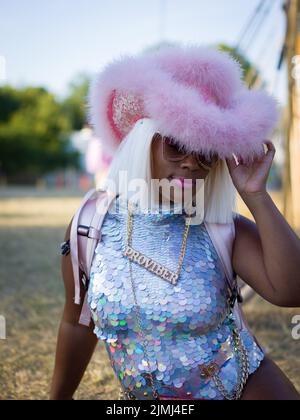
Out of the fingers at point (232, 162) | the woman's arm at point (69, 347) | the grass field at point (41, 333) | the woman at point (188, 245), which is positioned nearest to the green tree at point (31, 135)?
the grass field at point (41, 333)

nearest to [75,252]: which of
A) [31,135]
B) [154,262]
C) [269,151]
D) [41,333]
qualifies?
[154,262]

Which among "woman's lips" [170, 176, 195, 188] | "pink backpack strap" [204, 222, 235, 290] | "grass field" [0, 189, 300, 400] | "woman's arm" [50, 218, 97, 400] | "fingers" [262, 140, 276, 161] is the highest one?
Answer: "fingers" [262, 140, 276, 161]

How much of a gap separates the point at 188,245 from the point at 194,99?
46cm

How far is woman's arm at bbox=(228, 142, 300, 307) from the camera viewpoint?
1.39m

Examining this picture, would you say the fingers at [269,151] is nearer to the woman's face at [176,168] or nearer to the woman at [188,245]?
the woman at [188,245]

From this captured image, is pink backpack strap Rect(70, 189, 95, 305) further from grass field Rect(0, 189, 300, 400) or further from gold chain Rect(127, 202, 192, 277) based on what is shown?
grass field Rect(0, 189, 300, 400)

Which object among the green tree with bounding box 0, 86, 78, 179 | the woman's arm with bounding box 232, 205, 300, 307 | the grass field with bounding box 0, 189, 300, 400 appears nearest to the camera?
the woman's arm with bounding box 232, 205, 300, 307

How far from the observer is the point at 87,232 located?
1.63 meters

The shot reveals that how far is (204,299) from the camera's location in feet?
4.83

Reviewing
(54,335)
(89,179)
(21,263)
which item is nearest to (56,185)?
(89,179)

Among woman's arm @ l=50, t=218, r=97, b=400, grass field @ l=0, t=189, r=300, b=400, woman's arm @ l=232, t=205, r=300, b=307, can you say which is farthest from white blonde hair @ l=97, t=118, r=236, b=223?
grass field @ l=0, t=189, r=300, b=400

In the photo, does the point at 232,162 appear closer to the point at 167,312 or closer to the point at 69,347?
the point at 167,312

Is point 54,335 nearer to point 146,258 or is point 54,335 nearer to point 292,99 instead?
point 146,258

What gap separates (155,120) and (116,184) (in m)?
0.27
